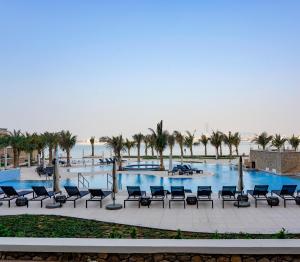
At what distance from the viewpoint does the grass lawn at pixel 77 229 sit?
7.45 meters

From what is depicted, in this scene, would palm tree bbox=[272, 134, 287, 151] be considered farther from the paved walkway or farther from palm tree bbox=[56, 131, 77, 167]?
the paved walkway

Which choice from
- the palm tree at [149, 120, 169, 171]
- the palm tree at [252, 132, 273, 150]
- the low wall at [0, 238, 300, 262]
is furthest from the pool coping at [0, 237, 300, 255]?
the palm tree at [252, 132, 273, 150]

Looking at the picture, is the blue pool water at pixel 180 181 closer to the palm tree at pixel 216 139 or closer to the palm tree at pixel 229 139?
the palm tree at pixel 216 139

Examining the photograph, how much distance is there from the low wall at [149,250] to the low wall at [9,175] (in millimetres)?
22419

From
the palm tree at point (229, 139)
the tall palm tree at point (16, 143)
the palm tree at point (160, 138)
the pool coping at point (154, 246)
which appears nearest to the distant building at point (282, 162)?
the palm tree at point (160, 138)

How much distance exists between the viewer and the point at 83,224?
9.27 metres

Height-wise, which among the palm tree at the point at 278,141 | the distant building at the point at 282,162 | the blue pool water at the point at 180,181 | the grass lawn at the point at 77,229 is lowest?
the blue pool water at the point at 180,181

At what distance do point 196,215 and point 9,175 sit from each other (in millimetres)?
18819

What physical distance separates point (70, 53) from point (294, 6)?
1629cm

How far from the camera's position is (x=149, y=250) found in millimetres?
3721

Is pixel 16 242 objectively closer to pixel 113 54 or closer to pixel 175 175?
pixel 175 175

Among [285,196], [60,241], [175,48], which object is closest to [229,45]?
→ [175,48]

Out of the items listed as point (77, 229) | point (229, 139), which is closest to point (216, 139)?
point (229, 139)

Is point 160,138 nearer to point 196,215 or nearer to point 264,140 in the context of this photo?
point 264,140
